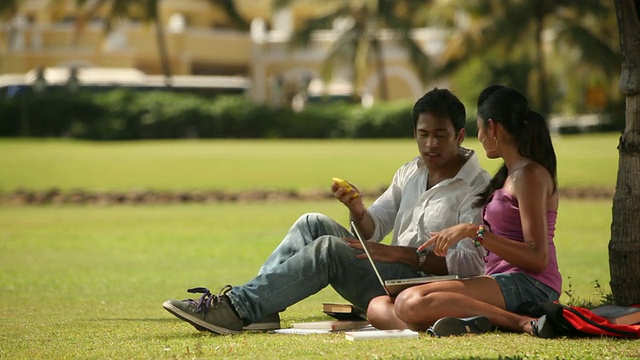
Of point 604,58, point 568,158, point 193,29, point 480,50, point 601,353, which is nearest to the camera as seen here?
point 601,353

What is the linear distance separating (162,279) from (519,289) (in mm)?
6521

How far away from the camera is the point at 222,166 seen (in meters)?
29.1

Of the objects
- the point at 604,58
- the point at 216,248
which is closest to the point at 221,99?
the point at 604,58

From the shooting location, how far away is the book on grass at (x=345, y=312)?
7383 millimetres

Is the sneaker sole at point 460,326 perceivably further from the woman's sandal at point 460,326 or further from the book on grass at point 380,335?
the book on grass at point 380,335

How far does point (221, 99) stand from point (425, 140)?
124 ft

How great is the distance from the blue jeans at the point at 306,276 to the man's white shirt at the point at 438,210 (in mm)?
280

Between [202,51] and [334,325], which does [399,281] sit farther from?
[202,51]

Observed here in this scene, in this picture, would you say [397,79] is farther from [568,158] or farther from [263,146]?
[568,158]

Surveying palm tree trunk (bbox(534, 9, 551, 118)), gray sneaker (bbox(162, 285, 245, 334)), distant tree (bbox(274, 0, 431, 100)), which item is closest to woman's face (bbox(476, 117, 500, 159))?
gray sneaker (bbox(162, 285, 245, 334))

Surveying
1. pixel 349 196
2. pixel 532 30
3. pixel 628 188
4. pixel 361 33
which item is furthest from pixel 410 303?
pixel 361 33

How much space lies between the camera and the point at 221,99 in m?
44.6

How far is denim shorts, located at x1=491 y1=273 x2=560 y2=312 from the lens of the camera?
6.54 meters

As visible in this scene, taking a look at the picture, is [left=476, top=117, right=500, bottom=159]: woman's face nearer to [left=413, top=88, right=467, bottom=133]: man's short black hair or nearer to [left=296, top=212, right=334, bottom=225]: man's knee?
[left=413, top=88, right=467, bottom=133]: man's short black hair
